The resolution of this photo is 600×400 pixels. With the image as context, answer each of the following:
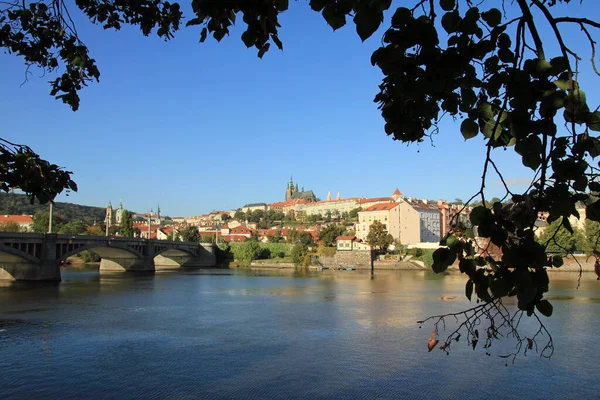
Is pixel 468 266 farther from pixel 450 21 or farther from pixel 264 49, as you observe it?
pixel 264 49

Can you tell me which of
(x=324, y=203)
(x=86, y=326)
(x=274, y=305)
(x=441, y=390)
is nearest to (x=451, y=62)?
(x=441, y=390)

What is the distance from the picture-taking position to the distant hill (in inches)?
4808

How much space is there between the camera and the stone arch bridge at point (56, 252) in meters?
32.7

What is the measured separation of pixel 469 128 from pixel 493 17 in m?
0.45

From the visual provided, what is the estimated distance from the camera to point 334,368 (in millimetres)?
12172

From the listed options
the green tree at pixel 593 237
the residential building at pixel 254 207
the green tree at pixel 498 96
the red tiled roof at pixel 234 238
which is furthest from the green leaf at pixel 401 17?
the residential building at pixel 254 207

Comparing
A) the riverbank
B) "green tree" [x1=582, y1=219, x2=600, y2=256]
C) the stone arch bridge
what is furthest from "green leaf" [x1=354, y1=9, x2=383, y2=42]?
the riverbank

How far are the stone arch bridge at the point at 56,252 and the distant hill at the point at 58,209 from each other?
204 feet

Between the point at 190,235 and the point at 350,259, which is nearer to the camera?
the point at 350,259

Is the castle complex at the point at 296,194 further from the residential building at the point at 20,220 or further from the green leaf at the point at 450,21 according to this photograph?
the green leaf at the point at 450,21

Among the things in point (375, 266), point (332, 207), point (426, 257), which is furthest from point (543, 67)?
point (332, 207)

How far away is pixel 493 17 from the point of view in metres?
2.07

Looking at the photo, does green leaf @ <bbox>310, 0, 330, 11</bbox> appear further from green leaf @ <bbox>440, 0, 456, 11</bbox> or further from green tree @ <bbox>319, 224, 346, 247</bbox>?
green tree @ <bbox>319, 224, 346, 247</bbox>

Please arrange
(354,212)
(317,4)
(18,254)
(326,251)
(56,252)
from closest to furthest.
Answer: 1. (317,4)
2. (18,254)
3. (56,252)
4. (326,251)
5. (354,212)
